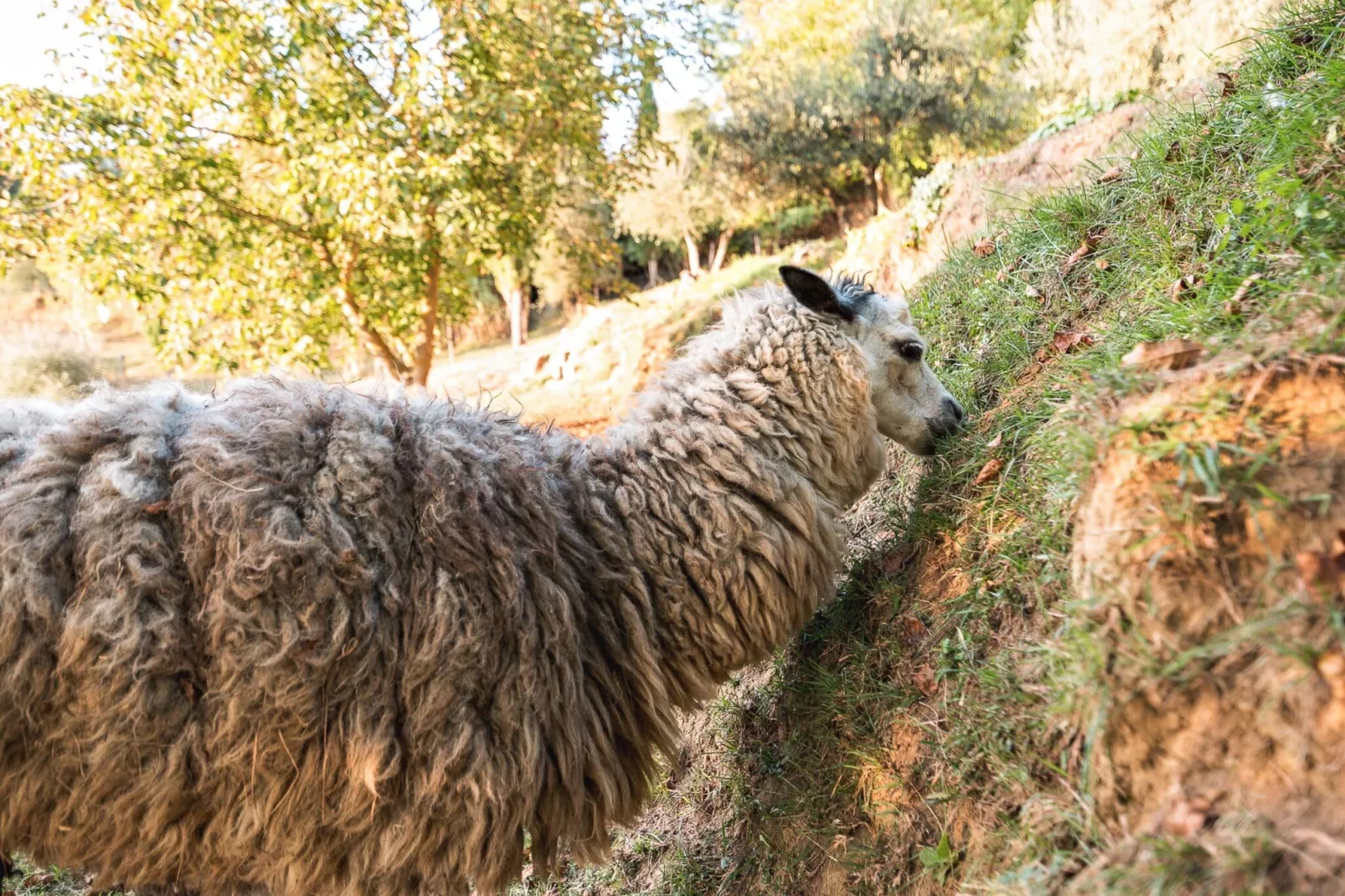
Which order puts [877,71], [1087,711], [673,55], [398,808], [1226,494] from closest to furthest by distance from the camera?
[1226,494]
[1087,711]
[398,808]
[673,55]
[877,71]

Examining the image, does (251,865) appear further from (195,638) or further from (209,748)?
(195,638)

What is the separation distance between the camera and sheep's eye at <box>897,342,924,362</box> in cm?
400

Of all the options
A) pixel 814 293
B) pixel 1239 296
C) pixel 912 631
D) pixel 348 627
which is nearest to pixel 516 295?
pixel 814 293

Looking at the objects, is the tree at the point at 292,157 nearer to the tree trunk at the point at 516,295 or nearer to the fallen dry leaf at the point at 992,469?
the fallen dry leaf at the point at 992,469

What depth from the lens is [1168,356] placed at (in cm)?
242

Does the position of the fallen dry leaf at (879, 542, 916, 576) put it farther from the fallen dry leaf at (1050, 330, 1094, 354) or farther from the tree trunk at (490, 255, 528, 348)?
the tree trunk at (490, 255, 528, 348)

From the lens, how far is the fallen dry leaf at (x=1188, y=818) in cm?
186

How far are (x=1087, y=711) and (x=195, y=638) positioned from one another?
264 centimetres

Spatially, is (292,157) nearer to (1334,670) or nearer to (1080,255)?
(1080,255)

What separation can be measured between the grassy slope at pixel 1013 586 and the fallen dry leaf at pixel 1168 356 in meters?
0.05

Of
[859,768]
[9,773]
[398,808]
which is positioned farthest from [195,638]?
[859,768]

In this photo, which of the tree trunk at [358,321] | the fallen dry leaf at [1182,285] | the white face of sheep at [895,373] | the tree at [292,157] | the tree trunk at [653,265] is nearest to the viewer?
the fallen dry leaf at [1182,285]

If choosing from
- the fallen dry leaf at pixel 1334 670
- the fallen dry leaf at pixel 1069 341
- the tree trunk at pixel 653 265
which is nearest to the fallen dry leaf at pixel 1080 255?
the fallen dry leaf at pixel 1069 341

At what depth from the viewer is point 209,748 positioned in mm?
2672
